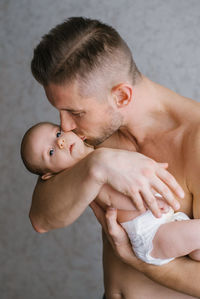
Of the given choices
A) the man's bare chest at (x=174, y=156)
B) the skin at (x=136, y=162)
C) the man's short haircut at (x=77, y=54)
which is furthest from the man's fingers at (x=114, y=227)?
the man's short haircut at (x=77, y=54)

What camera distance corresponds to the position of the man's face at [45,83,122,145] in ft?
4.55

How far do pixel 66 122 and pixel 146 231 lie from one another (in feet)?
1.49

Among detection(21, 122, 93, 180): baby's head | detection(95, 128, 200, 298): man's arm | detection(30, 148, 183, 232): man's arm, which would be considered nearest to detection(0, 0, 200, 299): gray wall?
detection(21, 122, 93, 180): baby's head

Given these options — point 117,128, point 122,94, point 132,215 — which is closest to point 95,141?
point 117,128

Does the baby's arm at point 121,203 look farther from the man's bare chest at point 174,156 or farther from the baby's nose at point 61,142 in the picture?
the baby's nose at point 61,142

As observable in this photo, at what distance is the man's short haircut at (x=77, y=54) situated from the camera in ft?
4.51

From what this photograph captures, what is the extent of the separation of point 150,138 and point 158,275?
0.47 metres

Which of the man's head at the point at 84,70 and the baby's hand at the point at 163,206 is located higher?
the man's head at the point at 84,70

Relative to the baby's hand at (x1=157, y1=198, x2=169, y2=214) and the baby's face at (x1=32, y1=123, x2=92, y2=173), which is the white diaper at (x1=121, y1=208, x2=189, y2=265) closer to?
the baby's hand at (x1=157, y1=198, x2=169, y2=214)

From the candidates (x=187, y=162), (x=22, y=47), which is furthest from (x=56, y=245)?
(x=187, y=162)

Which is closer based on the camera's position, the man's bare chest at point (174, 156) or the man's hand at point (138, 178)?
the man's hand at point (138, 178)

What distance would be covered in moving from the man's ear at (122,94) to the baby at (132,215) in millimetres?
200

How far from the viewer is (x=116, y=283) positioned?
157 centimetres

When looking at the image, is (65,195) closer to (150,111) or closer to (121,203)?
(121,203)
